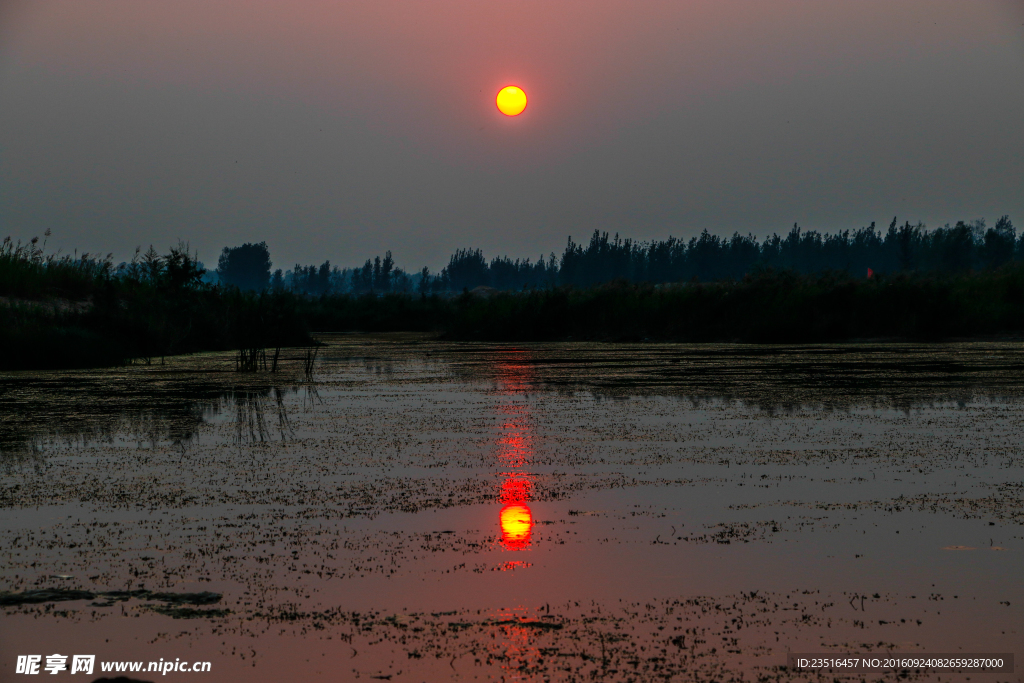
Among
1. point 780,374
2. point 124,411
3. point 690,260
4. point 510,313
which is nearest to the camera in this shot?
point 124,411

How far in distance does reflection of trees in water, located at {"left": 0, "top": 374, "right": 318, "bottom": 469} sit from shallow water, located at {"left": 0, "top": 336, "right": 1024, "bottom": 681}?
0.08 meters

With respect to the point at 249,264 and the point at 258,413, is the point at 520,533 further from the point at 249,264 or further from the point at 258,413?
the point at 249,264

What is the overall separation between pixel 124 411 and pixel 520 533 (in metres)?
6.67

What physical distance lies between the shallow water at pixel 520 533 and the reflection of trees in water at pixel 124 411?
0.25 feet

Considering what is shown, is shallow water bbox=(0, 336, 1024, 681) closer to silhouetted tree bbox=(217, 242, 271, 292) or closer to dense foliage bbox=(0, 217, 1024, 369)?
dense foliage bbox=(0, 217, 1024, 369)

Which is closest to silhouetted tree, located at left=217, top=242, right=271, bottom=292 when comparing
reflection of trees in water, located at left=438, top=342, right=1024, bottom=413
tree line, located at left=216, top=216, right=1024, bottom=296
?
tree line, located at left=216, top=216, right=1024, bottom=296

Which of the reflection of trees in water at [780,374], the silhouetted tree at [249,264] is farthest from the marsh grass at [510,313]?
the silhouetted tree at [249,264]

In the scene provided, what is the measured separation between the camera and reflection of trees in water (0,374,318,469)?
816cm

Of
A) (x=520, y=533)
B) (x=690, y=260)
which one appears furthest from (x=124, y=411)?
(x=690, y=260)

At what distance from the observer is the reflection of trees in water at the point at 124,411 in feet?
26.8

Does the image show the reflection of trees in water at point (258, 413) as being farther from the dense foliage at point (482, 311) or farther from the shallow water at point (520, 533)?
the dense foliage at point (482, 311)

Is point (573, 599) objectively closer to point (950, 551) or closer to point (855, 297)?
point (950, 551)

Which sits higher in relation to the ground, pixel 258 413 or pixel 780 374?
pixel 780 374

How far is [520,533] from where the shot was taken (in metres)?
4.88
